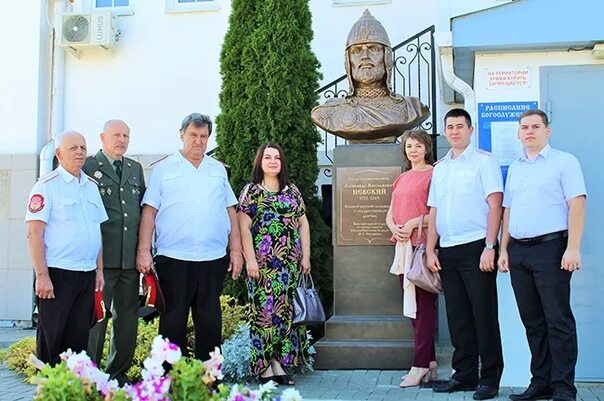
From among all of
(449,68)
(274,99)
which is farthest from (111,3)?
(449,68)

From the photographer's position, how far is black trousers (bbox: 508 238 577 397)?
171 inches

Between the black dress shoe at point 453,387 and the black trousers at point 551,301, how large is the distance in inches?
21.6

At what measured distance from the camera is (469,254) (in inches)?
184

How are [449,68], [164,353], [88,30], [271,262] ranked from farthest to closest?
[88,30]
[449,68]
[271,262]
[164,353]

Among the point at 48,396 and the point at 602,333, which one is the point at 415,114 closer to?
A: the point at 602,333

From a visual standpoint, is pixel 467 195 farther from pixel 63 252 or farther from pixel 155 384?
pixel 155 384

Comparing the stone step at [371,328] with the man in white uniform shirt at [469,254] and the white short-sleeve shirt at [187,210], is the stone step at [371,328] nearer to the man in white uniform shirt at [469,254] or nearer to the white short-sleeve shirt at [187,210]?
the man in white uniform shirt at [469,254]

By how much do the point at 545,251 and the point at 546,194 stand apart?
36cm

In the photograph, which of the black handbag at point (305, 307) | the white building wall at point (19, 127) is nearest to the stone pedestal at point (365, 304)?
the black handbag at point (305, 307)

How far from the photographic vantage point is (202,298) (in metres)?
4.64

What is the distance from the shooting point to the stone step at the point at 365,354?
5.77 metres

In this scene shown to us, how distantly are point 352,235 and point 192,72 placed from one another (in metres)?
4.79

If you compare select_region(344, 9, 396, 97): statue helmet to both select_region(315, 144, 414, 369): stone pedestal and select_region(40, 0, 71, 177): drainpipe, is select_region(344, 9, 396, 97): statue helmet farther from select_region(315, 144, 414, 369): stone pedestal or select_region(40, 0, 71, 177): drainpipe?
Result: select_region(40, 0, 71, 177): drainpipe

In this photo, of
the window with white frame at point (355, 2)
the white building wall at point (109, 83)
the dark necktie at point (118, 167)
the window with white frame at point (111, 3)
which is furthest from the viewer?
the window with white frame at point (111, 3)
